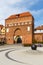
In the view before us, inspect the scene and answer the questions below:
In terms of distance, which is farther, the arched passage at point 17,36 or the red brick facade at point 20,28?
the arched passage at point 17,36

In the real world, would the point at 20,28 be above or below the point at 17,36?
above

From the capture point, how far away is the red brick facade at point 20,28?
216ft

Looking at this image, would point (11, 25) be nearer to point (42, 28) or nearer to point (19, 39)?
point (19, 39)

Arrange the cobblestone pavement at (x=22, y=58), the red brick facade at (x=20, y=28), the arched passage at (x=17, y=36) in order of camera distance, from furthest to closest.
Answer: the arched passage at (x=17, y=36)
the red brick facade at (x=20, y=28)
the cobblestone pavement at (x=22, y=58)

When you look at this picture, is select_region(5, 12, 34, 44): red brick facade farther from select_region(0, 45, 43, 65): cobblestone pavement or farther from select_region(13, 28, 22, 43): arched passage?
select_region(0, 45, 43, 65): cobblestone pavement

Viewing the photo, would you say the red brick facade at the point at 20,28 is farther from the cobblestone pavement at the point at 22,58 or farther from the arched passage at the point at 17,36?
the cobblestone pavement at the point at 22,58

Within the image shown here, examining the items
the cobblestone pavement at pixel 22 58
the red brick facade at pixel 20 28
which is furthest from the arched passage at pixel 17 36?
the cobblestone pavement at pixel 22 58

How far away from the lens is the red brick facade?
2591 inches

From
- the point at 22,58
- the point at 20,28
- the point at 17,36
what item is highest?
the point at 20,28

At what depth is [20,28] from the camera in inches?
2689

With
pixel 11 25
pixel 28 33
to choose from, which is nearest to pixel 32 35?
pixel 28 33

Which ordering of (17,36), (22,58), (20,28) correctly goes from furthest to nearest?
(17,36), (20,28), (22,58)

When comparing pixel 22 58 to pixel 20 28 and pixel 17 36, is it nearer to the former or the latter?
pixel 20 28

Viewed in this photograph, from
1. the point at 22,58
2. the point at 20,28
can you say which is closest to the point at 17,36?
the point at 20,28
